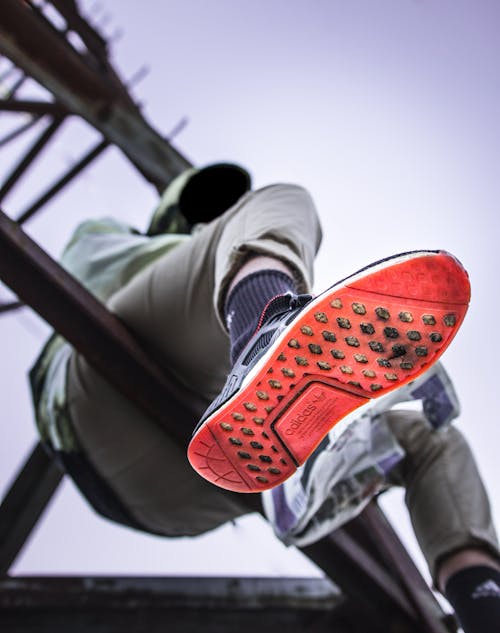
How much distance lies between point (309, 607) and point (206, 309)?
4.18 ft

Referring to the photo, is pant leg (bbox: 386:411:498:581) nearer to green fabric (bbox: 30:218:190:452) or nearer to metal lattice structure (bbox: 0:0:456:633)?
metal lattice structure (bbox: 0:0:456:633)

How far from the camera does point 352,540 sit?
1.55 m

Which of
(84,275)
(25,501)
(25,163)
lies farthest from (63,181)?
(25,501)

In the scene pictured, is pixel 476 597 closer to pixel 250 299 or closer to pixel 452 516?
pixel 452 516

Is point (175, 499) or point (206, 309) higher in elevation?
point (206, 309)

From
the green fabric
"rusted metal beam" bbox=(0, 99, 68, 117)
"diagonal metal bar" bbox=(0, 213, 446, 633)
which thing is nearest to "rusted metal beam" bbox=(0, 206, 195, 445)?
"diagonal metal bar" bbox=(0, 213, 446, 633)

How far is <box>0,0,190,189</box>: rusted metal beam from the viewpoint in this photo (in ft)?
6.10

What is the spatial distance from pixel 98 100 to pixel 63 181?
34 centimetres

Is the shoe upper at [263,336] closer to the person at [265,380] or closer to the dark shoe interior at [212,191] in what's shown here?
the person at [265,380]

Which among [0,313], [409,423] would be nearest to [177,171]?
[0,313]

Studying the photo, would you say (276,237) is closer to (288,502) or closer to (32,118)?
(288,502)

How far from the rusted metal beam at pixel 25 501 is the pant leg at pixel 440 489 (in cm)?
103

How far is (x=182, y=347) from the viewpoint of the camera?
1.04 m

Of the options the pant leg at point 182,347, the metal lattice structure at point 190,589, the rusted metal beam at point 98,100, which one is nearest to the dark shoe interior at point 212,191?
the pant leg at point 182,347
